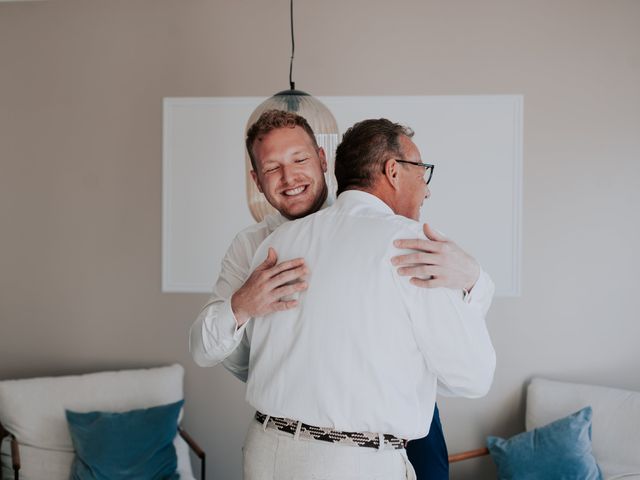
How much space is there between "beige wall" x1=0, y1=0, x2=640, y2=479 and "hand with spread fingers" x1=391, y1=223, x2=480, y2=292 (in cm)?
208

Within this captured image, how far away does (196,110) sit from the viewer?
3305mm

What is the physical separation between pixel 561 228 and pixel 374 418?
2.38 meters

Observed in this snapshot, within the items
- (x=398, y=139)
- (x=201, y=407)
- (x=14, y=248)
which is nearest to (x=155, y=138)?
(x=14, y=248)

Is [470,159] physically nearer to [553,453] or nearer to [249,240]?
[553,453]

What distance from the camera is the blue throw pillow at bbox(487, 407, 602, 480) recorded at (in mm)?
2719

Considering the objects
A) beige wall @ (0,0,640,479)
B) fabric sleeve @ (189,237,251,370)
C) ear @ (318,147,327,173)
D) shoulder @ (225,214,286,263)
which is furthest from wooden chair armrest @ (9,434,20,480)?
ear @ (318,147,327,173)

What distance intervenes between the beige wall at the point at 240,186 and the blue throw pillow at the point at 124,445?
0.50 meters

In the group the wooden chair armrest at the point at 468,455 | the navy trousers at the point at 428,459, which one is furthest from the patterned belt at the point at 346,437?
the wooden chair armrest at the point at 468,455

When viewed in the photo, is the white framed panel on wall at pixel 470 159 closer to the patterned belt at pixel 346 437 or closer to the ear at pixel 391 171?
the ear at pixel 391 171

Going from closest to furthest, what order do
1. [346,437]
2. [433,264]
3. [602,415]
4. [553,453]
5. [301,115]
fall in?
1. [433,264]
2. [346,437]
3. [301,115]
4. [553,453]
5. [602,415]

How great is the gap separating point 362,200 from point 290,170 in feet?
0.84

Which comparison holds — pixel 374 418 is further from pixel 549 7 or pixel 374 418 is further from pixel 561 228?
pixel 549 7

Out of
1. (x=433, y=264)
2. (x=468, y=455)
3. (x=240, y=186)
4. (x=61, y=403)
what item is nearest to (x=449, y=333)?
(x=433, y=264)

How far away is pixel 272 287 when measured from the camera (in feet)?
4.31
